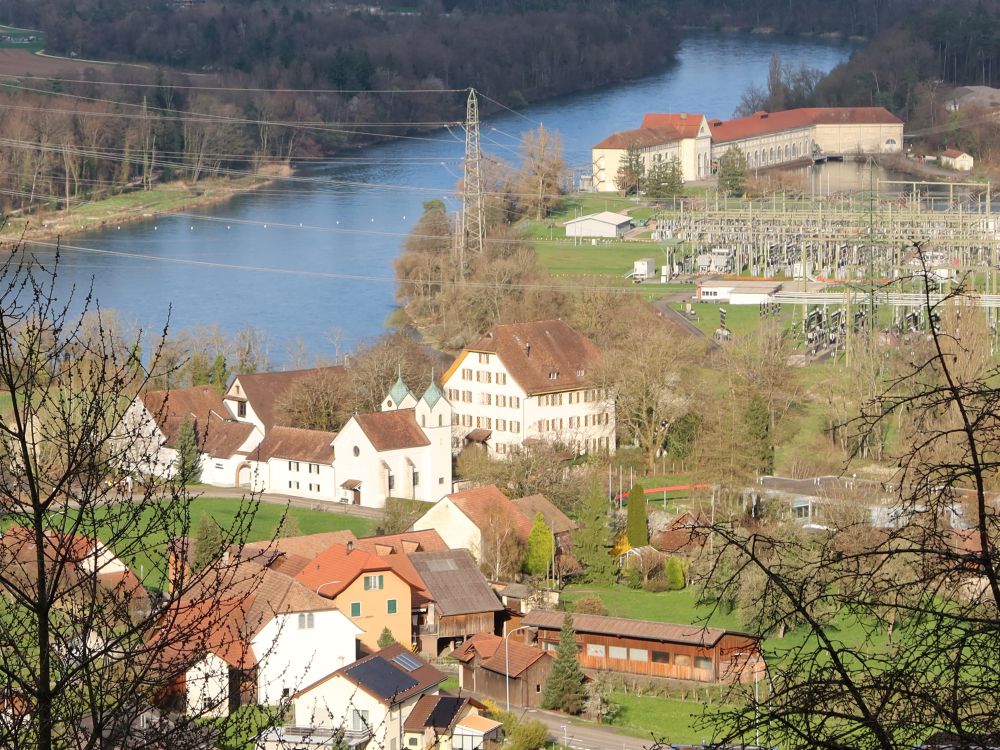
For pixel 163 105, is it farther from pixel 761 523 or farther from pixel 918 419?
pixel 918 419

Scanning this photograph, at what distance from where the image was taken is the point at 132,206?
120ft

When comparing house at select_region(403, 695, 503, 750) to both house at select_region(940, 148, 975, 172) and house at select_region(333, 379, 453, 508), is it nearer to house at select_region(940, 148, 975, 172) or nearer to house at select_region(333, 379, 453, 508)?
house at select_region(333, 379, 453, 508)

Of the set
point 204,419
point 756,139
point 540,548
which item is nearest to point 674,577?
point 540,548

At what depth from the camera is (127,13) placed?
2341 inches

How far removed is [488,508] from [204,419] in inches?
186

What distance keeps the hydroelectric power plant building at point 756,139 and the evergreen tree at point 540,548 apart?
23.8 metres

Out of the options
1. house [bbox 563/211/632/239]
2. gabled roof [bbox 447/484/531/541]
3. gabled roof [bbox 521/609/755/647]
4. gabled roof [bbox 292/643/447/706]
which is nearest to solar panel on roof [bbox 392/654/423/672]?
gabled roof [bbox 292/643/447/706]

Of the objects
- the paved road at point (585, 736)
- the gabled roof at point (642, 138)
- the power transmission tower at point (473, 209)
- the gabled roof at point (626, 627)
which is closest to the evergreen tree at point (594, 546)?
the gabled roof at point (626, 627)

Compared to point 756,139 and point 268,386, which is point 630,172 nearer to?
point 756,139

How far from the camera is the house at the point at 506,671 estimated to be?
1113 centimetres

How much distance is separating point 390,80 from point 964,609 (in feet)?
162

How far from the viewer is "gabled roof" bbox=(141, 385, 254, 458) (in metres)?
17.4

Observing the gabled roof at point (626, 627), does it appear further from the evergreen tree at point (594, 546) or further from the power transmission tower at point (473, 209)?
the power transmission tower at point (473, 209)

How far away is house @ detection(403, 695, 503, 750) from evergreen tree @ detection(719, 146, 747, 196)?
26573 millimetres
